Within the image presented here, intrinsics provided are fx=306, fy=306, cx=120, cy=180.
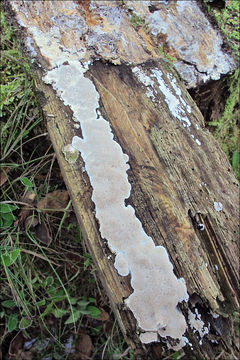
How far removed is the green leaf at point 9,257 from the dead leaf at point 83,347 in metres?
0.78

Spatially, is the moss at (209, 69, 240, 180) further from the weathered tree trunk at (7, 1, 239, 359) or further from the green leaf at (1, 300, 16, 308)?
the green leaf at (1, 300, 16, 308)

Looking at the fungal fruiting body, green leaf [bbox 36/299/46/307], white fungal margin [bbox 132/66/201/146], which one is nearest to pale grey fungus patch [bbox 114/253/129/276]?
the fungal fruiting body

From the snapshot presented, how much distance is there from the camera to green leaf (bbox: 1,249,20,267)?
72.9 inches

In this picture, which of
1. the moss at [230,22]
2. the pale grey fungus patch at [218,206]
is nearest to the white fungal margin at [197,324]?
the pale grey fungus patch at [218,206]

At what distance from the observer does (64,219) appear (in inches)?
85.1

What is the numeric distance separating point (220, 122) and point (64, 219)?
4.42 feet

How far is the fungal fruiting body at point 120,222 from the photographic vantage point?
1.29 m

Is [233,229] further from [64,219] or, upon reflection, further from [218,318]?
[64,219]

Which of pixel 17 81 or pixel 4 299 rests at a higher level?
pixel 17 81

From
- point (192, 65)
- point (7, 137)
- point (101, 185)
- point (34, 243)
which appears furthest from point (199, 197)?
point (7, 137)

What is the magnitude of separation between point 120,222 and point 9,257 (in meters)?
0.89

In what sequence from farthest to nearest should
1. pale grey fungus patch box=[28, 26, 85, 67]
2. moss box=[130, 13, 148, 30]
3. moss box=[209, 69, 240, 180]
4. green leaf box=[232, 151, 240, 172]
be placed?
green leaf box=[232, 151, 240, 172] < moss box=[209, 69, 240, 180] < moss box=[130, 13, 148, 30] < pale grey fungus patch box=[28, 26, 85, 67]

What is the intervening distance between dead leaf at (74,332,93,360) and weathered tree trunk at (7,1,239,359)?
3.04ft

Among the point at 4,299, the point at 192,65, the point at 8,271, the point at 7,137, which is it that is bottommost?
the point at 4,299
